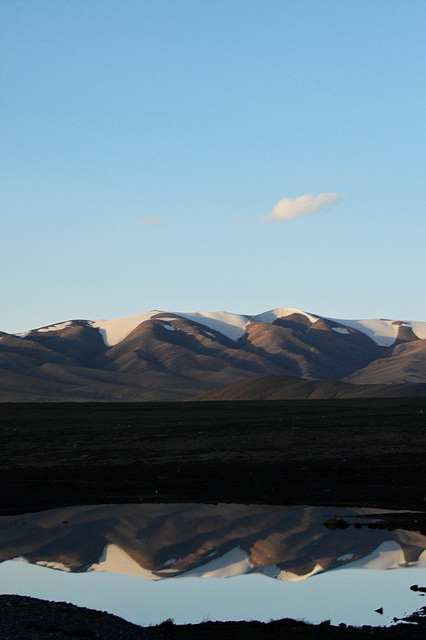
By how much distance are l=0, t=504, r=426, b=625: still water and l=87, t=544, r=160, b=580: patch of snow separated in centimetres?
3

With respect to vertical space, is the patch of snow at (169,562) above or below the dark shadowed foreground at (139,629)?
below

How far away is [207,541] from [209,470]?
15930 mm

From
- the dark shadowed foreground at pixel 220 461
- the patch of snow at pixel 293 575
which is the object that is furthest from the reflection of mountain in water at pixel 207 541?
the dark shadowed foreground at pixel 220 461

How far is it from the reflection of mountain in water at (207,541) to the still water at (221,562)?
3 centimetres

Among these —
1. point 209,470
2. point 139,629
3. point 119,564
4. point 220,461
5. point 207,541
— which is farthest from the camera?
point 220,461

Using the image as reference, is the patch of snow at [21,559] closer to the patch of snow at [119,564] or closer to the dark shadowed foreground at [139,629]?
the patch of snow at [119,564]

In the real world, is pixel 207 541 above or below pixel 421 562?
below

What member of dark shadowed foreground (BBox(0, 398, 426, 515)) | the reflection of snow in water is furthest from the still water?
dark shadowed foreground (BBox(0, 398, 426, 515))

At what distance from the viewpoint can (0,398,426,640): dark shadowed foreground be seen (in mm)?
14523

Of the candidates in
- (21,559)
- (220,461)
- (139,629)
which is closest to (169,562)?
(21,559)

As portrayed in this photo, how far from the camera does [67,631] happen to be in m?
13.6

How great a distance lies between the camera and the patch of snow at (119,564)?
20.2 meters

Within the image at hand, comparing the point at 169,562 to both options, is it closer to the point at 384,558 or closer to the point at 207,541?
the point at 207,541

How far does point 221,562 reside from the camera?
21.0 meters
